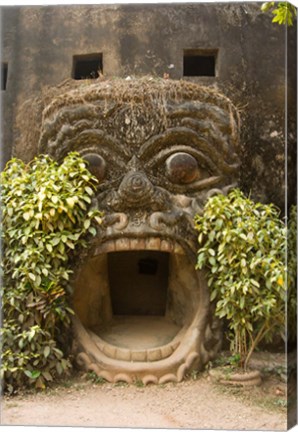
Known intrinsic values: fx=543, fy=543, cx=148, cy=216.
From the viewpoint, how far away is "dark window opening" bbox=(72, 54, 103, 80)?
4.35m

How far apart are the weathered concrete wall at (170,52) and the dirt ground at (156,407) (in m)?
1.38

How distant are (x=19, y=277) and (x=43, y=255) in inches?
9.5

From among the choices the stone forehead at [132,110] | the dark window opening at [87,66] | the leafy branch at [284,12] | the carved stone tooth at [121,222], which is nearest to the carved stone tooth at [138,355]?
the carved stone tooth at [121,222]

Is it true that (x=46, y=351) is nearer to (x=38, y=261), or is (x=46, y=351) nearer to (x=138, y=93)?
(x=38, y=261)

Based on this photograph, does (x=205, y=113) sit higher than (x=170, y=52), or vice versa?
(x=170, y=52)

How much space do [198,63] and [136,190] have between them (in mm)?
1303

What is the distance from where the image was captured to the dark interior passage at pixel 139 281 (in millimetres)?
5496

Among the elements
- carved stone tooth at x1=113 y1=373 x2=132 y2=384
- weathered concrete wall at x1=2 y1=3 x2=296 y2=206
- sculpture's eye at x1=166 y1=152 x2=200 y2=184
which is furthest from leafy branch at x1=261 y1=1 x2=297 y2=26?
carved stone tooth at x1=113 y1=373 x2=132 y2=384

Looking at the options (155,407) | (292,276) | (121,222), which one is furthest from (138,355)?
(292,276)

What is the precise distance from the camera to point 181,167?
14.1 ft

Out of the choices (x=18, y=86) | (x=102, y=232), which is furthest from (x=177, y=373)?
(x=18, y=86)

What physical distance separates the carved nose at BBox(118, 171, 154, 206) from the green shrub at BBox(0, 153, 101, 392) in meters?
0.25

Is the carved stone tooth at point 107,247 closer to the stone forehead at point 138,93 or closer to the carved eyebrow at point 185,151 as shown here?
the carved eyebrow at point 185,151

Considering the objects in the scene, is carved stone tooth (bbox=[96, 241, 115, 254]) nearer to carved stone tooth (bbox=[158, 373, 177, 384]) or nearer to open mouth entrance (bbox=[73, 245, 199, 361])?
open mouth entrance (bbox=[73, 245, 199, 361])
